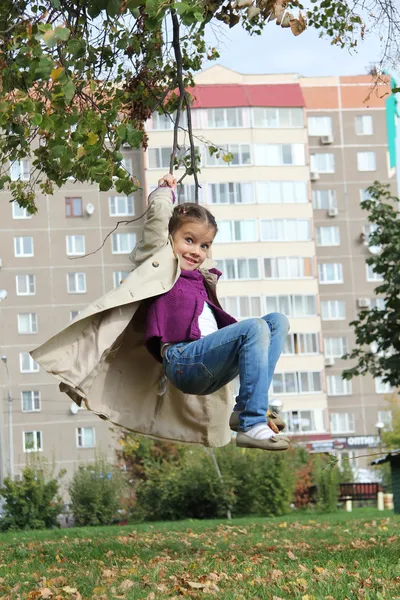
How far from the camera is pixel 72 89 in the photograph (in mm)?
8062

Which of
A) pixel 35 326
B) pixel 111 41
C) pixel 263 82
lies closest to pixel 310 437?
pixel 35 326

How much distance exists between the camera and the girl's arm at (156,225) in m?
7.79

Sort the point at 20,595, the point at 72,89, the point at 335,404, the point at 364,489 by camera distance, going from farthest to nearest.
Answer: the point at 335,404 < the point at 364,489 < the point at 72,89 < the point at 20,595

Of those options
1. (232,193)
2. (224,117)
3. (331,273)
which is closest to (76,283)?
(232,193)

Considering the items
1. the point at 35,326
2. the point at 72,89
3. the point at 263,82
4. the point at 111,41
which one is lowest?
the point at 72,89

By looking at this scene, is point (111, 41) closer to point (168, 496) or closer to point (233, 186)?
point (168, 496)

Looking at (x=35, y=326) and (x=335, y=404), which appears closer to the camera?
(x=35, y=326)

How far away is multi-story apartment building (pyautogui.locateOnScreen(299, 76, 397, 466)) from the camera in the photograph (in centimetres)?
7369

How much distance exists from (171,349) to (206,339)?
0.98 feet

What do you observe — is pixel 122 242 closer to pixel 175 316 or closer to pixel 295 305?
pixel 295 305

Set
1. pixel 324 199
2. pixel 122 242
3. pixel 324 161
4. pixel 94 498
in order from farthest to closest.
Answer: pixel 324 161 → pixel 324 199 → pixel 122 242 → pixel 94 498

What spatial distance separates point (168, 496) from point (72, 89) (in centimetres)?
2309

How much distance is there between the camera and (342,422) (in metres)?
73.4

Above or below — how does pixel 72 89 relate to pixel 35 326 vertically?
below
